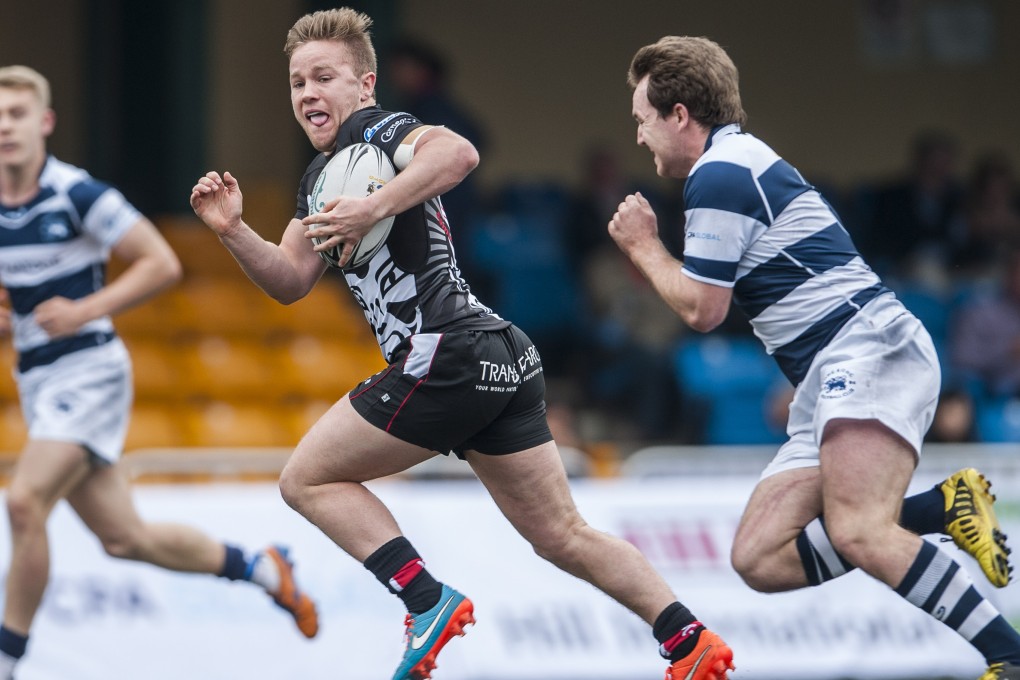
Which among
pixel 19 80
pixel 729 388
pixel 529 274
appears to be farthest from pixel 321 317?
pixel 19 80

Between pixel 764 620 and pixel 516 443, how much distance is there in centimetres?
421

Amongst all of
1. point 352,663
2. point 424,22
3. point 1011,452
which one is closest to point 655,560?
point 352,663

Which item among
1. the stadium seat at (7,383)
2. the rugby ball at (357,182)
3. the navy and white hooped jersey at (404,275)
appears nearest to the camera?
the rugby ball at (357,182)

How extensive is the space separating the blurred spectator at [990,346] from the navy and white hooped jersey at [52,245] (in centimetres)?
726

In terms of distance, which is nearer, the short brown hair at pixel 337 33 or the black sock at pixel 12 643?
the short brown hair at pixel 337 33

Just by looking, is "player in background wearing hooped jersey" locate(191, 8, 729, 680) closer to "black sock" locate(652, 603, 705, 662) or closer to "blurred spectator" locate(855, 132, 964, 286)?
"black sock" locate(652, 603, 705, 662)

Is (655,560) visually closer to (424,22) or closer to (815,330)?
(815,330)

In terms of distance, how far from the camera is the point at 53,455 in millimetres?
6715

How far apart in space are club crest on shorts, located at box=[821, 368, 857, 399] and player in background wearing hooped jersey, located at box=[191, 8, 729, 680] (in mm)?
853

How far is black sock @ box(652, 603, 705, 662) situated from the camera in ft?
17.4

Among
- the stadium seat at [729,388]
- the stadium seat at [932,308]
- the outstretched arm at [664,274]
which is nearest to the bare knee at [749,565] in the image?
the outstretched arm at [664,274]

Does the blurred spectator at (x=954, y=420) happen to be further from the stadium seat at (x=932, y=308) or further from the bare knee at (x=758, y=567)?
the bare knee at (x=758, y=567)

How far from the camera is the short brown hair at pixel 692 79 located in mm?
5383

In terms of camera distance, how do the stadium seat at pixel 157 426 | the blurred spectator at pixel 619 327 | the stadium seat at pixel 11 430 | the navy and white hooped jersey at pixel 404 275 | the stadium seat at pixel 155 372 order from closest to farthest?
the navy and white hooped jersey at pixel 404 275 < the stadium seat at pixel 11 430 < the stadium seat at pixel 157 426 < the stadium seat at pixel 155 372 < the blurred spectator at pixel 619 327
